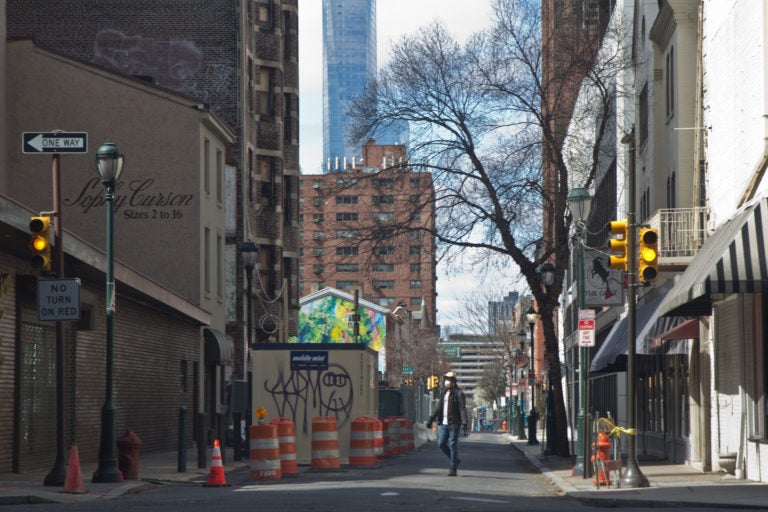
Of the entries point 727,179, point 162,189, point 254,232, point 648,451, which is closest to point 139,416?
point 162,189

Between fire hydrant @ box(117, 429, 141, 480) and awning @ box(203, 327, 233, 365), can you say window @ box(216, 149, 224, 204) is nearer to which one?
awning @ box(203, 327, 233, 365)

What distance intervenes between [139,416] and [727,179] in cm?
1600

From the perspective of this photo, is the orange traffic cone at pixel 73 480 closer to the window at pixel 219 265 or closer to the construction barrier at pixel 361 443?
the construction barrier at pixel 361 443

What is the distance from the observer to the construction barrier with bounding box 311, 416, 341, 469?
26031 mm

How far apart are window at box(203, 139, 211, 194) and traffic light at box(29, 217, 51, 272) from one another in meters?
23.1

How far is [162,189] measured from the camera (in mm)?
41344

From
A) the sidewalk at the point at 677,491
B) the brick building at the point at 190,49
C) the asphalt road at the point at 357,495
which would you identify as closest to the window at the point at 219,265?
the brick building at the point at 190,49

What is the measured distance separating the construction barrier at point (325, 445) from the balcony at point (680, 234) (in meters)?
7.28

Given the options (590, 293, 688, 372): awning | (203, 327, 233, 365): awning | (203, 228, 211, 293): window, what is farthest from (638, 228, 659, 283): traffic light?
(203, 228, 211, 293): window

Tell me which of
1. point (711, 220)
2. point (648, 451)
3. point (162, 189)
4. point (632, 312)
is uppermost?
point (162, 189)

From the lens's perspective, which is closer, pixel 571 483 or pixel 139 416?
pixel 571 483

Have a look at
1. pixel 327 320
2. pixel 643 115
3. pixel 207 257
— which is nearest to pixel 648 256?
pixel 643 115

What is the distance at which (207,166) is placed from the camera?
142ft

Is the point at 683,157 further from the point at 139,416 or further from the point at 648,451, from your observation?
the point at 139,416
